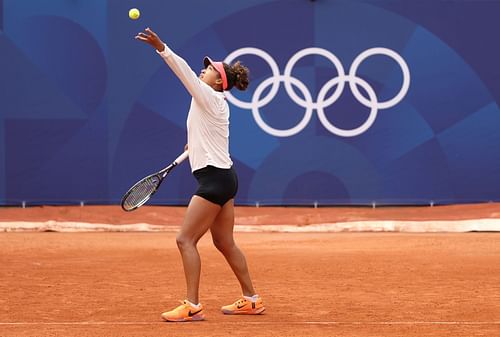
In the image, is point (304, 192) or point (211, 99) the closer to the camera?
point (211, 99)

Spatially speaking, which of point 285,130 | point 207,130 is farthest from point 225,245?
point 285,130

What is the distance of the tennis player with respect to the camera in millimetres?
6305

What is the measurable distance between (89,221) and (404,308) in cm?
732

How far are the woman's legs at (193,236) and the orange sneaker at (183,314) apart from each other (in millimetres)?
53

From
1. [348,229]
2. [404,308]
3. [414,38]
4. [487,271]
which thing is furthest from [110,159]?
[404,308]

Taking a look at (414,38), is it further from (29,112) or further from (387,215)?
(29,112)

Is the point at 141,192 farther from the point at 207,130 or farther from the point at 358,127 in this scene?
the point at 358,127

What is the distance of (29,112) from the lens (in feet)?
45.1

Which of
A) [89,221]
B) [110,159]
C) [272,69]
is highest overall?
[272,69]

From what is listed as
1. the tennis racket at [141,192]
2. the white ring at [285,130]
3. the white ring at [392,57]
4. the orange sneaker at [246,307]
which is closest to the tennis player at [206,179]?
the orange sneaker at [246,307]

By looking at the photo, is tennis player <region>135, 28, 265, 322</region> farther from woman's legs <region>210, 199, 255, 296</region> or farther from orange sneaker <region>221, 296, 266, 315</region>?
orange sneaker <region>221, 296, 266, 315</region>

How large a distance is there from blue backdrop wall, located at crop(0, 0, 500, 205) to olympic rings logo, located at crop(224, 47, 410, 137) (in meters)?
0.02

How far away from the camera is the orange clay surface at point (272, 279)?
20.4 ft

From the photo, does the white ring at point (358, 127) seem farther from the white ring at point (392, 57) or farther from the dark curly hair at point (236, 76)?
the dark curly hair at point (236, 76)
